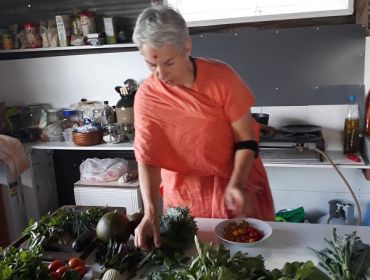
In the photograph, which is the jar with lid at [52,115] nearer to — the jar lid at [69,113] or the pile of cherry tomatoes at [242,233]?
the jar lid at [69,113]

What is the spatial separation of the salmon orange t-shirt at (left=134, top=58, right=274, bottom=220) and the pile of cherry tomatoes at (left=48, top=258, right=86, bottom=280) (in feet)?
1.41

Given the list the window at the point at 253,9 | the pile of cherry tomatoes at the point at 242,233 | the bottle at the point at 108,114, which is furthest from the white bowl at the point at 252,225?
the bottle at the point at 108,114

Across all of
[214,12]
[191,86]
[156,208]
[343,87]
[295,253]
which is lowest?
[295,253]

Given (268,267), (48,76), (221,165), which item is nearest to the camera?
(268,267)

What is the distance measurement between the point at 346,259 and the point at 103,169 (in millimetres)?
1958

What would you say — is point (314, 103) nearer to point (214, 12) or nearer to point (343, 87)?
point (343, 87)

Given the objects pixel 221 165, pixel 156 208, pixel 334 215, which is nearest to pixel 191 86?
pixel 221 165

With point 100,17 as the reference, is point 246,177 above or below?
below

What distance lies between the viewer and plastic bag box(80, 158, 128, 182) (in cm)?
269

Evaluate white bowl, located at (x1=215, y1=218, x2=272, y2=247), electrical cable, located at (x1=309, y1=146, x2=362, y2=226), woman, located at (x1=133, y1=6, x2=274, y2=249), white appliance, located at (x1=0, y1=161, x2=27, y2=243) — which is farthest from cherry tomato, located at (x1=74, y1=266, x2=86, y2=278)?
white appliance, located at (x1=0, y1=161, x2=27, y2=243)

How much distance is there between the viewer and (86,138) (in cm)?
267

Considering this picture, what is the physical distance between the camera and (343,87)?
2.48 meters

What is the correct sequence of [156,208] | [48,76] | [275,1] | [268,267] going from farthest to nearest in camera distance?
1. [48,76]
2. [275,1]
3. [156,208]
4. [268,267]

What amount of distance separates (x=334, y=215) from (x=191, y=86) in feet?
5.19
